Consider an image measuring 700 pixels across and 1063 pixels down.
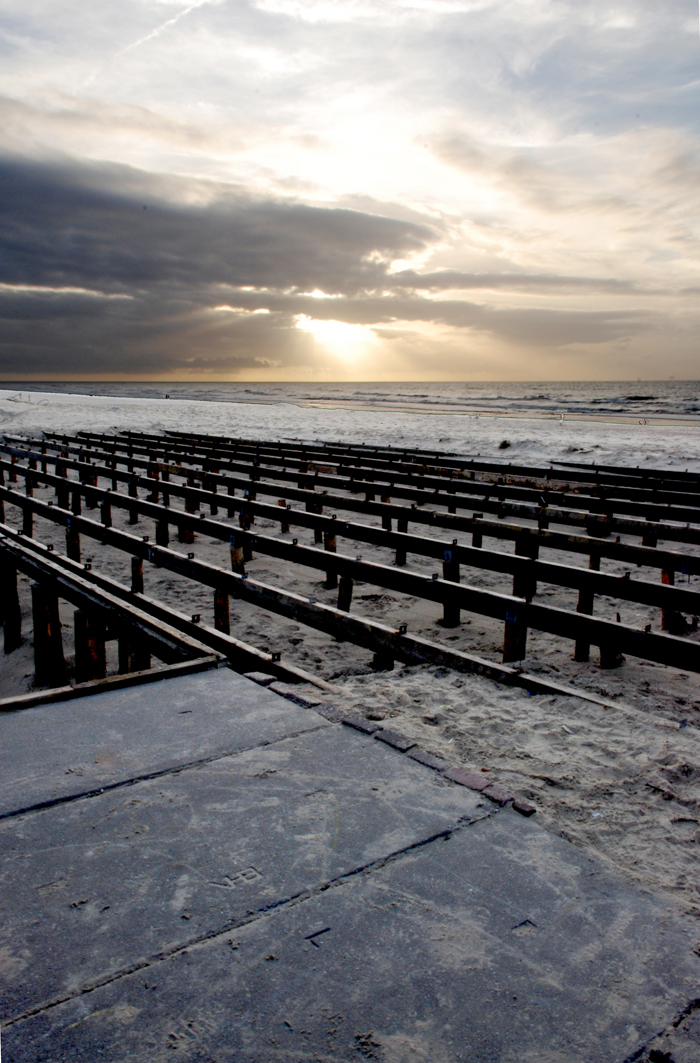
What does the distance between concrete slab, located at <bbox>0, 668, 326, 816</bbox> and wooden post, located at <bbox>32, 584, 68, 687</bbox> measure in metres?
3.06

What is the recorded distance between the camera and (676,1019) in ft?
6.09

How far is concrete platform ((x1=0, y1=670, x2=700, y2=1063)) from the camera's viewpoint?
1.79 m

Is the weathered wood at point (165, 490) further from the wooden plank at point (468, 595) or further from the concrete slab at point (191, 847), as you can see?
the concrete slab at point (191, 847)

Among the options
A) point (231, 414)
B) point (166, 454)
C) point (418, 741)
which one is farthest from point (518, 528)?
point (231, 414)

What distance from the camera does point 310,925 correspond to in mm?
2135

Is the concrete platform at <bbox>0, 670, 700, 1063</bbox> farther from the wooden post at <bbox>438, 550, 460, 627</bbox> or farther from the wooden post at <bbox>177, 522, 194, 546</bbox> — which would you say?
the wooden post at <bbox>177, 522, 194, 546</bbox>

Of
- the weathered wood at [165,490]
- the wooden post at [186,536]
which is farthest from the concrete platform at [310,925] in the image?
the weathered wood at [165,490]

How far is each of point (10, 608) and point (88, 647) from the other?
2.53 meters

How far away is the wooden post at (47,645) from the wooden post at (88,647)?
0.51 meters

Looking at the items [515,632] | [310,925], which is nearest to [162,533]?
[515,632]

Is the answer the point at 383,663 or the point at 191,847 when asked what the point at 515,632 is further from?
the point at 191,847

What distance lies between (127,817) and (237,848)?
512 mm

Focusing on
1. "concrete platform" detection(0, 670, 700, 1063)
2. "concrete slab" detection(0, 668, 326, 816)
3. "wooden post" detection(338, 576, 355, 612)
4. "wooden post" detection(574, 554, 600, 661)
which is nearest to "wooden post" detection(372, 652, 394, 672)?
"concrete slab" detection(0, 668, 326, 816)

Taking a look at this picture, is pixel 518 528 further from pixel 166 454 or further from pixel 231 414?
pixel 231 414
